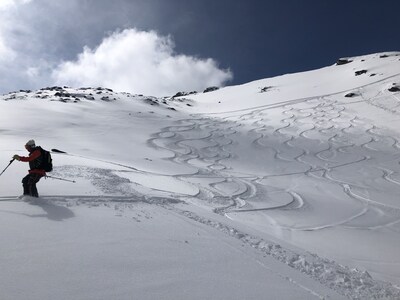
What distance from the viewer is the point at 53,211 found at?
25.3 ft

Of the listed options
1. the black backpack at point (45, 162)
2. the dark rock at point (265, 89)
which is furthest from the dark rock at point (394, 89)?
the black backpack at point (45, 162)

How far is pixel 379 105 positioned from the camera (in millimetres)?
43281

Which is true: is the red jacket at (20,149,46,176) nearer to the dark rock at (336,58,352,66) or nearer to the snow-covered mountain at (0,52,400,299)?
the snow-covered mountain at (0,52,400,299)

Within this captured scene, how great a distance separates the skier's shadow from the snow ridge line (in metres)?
3.13

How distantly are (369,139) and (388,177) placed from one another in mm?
10759

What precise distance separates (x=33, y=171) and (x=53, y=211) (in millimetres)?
1257

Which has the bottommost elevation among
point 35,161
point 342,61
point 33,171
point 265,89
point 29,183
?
point 29,183

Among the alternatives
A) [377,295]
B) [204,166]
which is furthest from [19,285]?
[204,166]

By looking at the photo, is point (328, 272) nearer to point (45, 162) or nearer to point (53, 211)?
point (53, 211)

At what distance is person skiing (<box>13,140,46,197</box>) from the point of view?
833cm

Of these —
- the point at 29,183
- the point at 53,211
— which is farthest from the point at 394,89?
the point at 53,211

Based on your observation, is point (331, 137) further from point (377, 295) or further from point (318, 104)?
point (377, 295)

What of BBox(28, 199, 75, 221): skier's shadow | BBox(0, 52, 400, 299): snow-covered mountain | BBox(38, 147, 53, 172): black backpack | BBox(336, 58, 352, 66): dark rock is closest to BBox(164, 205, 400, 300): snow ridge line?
BBox(0, 52, 400, 299): snow-covered mountain

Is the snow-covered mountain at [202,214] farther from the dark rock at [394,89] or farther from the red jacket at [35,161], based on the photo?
the dark rock at [394,89]
